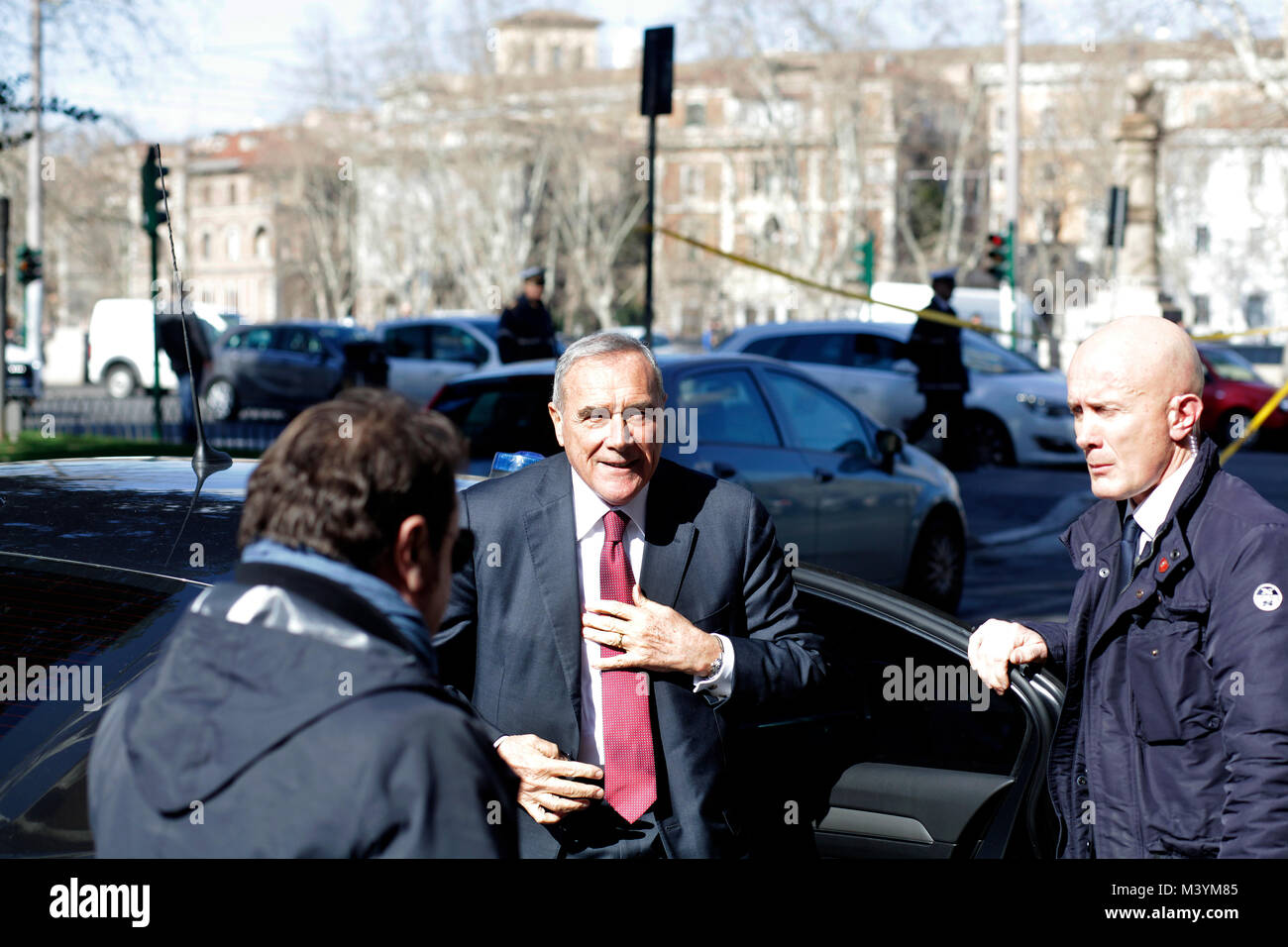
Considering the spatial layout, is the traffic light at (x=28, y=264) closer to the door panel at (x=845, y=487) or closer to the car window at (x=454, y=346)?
the car window at (x=454, y=346)

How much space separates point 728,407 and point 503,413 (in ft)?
4.31

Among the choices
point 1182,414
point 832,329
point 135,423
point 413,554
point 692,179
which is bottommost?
point 135,423

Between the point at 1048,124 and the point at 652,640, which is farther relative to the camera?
the point at 1048,124

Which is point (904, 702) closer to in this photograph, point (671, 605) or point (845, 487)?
point (845, 487)

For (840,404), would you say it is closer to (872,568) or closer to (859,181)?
(872,568)

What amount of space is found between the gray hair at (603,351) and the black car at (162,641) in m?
0.69

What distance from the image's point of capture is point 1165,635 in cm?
255

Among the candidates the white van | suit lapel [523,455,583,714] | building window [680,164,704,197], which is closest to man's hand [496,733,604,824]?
suit lapel [523,455,583,714]

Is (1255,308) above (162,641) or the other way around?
above

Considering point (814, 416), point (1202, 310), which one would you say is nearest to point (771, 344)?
point (814, 416)

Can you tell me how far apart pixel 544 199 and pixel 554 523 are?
5726 centimetres

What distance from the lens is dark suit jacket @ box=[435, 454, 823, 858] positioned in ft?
9.67

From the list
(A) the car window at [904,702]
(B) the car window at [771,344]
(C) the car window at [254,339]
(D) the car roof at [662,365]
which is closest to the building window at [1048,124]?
(C) the car window at [254,339]

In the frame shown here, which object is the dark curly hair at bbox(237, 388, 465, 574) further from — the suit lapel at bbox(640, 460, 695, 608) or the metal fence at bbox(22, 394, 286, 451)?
the metal fence at bbox(22, 394, 286, 451)
